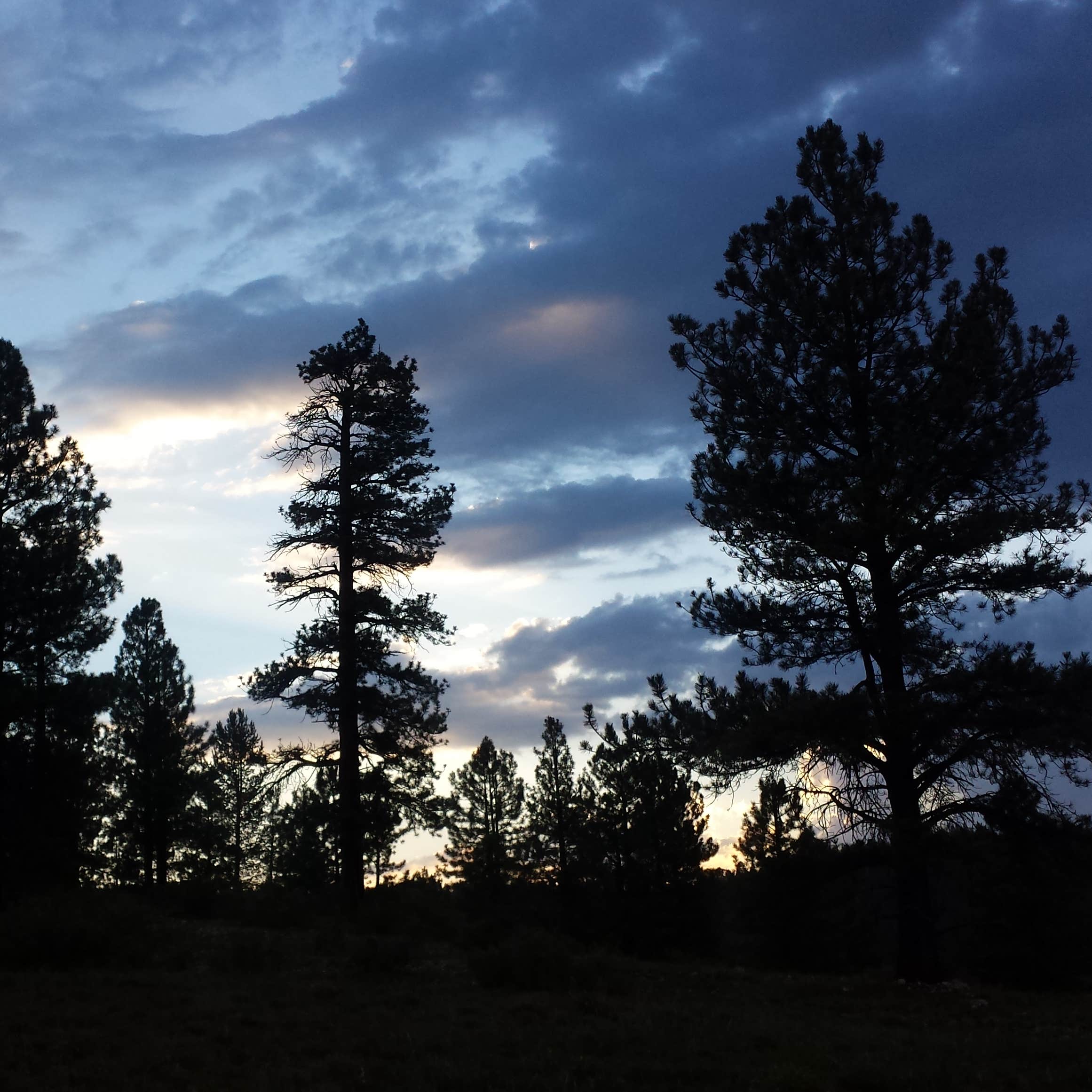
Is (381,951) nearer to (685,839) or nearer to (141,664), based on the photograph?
(685,839)

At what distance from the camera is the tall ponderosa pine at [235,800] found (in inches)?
1865

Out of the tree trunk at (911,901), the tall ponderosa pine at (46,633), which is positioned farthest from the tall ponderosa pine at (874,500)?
the tall ponderosa pine at (46,633)

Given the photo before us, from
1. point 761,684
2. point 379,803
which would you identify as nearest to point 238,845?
point 379,803

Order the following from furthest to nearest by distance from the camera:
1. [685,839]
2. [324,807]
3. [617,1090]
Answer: [685,839]
[324,807]
[617,1090]

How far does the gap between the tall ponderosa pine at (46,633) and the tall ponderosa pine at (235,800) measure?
578 inches

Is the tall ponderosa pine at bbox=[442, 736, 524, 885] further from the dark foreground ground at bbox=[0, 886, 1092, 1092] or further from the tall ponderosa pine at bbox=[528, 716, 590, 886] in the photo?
the dark foreground ground at bbox=[0, 886, 1092, 1092]

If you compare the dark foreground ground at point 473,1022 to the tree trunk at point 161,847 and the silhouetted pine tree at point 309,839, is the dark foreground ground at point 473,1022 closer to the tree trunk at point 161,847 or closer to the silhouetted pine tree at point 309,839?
the silhouetted pine tree at point 309,839

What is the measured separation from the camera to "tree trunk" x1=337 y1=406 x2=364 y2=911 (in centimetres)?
2419

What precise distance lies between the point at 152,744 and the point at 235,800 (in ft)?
62.5

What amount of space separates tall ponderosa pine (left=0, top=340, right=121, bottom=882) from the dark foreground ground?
9442 mm

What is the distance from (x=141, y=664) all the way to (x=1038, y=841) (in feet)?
116

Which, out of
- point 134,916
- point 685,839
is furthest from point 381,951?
point 685,839

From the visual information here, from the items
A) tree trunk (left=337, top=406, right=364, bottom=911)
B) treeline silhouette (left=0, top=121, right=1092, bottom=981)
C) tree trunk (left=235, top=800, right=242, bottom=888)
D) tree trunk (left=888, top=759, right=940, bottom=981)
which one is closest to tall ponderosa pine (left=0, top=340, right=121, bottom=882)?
treeline silhouette (left=0, top=121, right=1092, bottom=981)

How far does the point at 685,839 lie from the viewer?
101ft
